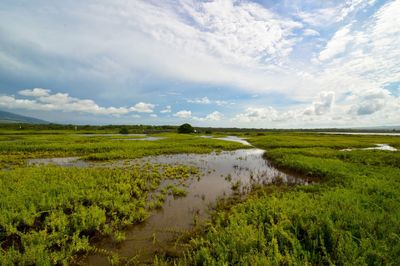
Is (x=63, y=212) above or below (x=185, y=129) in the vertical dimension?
below

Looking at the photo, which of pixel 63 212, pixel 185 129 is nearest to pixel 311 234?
pixel 63 212

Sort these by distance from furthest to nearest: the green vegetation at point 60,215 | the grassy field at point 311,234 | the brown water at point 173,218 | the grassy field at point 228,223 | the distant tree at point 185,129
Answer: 1. the distant tree at point 185,129
2. the brown water at point 173,218
3. the green vegetation at point 60,215
4. the grassy field at point 228,223
5. the grassy field at point 311,234

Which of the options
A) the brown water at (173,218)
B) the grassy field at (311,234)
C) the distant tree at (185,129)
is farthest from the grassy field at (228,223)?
the distant tree at (185,129)

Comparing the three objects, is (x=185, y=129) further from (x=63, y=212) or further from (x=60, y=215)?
(x=60, y=215)

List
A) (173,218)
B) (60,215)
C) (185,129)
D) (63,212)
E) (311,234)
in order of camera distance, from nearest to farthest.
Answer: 1. (311,234)
2. (60,215)
3. (63,212)
4. (173,218)
5. (185,129)

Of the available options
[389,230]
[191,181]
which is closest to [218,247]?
[389,230]

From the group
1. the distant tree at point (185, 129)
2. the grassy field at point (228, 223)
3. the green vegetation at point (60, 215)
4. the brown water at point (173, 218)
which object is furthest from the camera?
the distant tree at point (185, 129)

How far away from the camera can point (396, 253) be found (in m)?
4.45

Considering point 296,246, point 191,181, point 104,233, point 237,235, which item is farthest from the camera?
point 191,181

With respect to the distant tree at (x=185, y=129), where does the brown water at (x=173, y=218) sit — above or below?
below

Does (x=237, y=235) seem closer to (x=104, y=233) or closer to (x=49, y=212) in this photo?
(x=104, y=233)

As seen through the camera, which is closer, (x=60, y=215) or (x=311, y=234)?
(x=311, y=234)

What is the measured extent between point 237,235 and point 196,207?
388 cm

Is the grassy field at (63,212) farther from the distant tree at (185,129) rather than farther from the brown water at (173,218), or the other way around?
the distant tree at (185,129)
